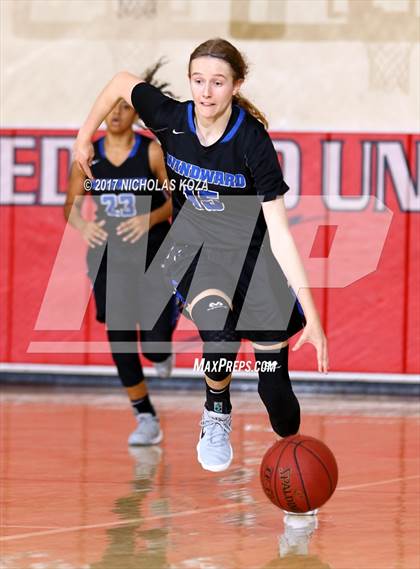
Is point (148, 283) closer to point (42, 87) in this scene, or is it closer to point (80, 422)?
point (80, 422)

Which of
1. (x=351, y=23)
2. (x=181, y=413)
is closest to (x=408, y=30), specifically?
(x=351, y=23)

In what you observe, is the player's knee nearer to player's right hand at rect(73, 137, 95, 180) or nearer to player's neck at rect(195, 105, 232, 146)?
player's neck at rect(195, 105, 232, 146)

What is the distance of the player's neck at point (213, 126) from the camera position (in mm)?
5801

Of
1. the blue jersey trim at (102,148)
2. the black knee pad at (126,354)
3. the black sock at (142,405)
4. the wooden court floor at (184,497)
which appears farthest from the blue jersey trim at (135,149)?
the wooden court floor at (184,497)

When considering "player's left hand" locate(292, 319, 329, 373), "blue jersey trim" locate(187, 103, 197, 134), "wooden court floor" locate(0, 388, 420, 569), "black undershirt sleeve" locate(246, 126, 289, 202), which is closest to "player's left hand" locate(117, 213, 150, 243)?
"wooden court floor" locate(0, 388, 420, 569)

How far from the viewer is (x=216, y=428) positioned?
5.95 meters

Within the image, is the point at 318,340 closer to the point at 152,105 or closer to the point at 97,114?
→ the point at 152,105

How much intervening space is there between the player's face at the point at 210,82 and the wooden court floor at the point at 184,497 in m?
1.87

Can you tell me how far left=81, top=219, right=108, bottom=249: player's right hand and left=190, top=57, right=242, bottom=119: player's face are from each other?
7.82ft

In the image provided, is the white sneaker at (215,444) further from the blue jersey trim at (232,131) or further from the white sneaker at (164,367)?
the white sneaker at (164,367)

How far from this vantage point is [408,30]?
10594 millimetres

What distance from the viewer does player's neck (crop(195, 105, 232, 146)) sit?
580cm

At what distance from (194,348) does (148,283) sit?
2903 millimetres

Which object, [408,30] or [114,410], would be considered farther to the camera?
[408,30]
